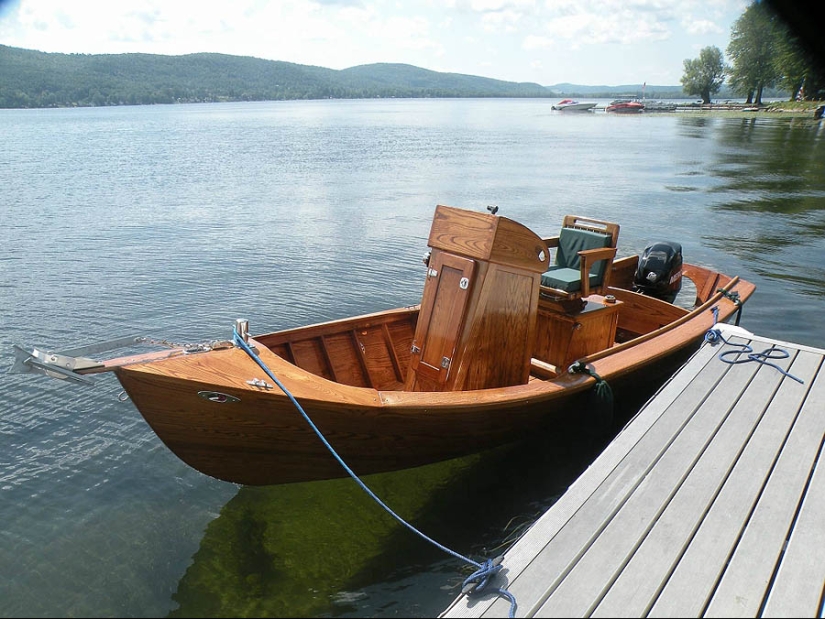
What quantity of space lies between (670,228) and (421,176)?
1219cm

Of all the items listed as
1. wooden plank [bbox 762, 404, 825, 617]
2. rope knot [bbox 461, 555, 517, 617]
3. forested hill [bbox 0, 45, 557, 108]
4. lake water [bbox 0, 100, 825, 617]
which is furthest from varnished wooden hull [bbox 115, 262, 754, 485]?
forested hill [bbox 0, 45, 557, 108]

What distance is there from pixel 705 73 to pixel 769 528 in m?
103

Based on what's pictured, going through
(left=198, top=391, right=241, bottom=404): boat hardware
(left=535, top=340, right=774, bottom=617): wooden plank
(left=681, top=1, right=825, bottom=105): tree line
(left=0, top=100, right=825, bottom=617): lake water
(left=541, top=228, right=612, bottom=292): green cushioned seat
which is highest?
(left=681, top=1, right=825, bottom=105): tree line

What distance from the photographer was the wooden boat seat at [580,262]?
19.6 ft

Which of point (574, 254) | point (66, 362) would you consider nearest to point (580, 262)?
point (574, 254)

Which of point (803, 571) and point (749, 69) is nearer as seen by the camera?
point (803, 571)

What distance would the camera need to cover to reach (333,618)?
407cm

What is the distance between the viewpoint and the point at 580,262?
6.16 metres

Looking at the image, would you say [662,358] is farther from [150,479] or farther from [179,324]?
[179,324]

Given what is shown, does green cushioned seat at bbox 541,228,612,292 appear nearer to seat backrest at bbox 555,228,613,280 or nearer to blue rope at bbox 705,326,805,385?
seat backrest at bbox 555,228,613,280

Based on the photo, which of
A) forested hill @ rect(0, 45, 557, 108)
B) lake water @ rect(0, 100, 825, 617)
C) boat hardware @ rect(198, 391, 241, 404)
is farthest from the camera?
forested hill @ rect(0, 45, 557, 108)

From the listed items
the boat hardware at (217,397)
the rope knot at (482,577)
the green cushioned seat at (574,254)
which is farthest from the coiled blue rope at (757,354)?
the boat hardware at (217,397)

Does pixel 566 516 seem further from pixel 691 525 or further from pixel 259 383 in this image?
pixel 259 383

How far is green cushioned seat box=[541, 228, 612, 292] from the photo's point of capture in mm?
6461
